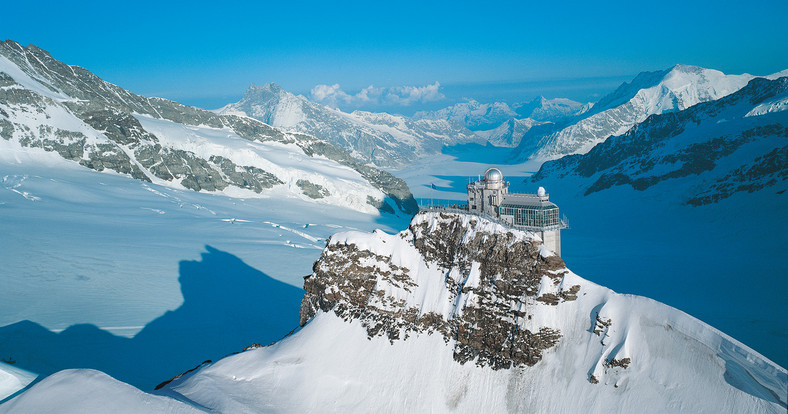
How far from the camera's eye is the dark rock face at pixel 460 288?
128 feet

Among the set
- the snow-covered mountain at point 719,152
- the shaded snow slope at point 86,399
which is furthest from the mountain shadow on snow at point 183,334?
the snow-covered mountain at point 719,152

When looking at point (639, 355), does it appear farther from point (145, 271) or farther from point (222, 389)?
point (145, 271)

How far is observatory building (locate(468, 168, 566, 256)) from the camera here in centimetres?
4528

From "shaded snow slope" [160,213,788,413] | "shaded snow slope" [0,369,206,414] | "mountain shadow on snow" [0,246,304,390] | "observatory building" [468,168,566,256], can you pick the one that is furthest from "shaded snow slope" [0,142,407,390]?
"observatory building" [468,168,566,256]

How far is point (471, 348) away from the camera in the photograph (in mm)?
40031

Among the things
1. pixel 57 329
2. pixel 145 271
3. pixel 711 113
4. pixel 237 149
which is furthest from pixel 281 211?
pixel 711 113

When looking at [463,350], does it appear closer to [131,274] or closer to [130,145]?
[131,274]

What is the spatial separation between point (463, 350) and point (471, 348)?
27.2 inches

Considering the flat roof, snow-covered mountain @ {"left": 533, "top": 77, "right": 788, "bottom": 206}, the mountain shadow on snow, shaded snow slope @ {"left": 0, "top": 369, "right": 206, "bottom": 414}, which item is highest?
snow-covered mountain @ {"left": 533, "top": 77, "right": 788, "bottom": 206}

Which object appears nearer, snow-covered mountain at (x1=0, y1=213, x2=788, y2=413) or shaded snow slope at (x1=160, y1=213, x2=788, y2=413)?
snow-covered mountain at (x1=0, y1=213, x2=788, y2=413)

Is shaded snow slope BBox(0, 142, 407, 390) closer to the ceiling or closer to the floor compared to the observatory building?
closer to the floor

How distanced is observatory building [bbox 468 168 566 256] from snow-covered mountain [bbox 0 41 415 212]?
132m

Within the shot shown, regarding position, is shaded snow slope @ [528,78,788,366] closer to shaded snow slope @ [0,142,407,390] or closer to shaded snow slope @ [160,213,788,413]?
shaded snow slope @ [160,213,788,413]

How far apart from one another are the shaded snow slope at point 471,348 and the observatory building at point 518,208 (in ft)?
16.0
